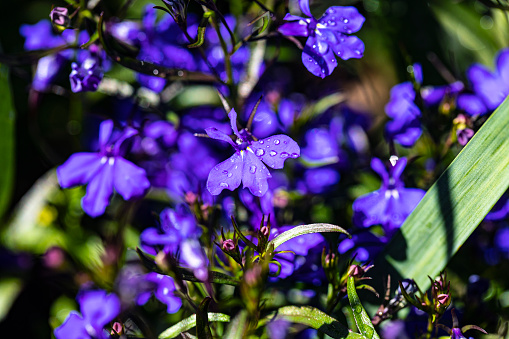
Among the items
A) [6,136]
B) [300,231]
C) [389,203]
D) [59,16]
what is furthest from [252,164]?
[6,136]

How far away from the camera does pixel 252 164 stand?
0.95m

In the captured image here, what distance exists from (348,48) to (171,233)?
1.91 ft

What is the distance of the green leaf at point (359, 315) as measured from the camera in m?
0.90

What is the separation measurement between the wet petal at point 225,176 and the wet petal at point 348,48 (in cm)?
32

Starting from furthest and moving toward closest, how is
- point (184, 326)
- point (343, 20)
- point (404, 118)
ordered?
1. point (404, 118)
2. point (343, 20)
3. point (184, 326)

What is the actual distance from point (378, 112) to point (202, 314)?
1.38 metres

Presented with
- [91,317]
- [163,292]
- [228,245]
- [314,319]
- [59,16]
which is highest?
[59,16]

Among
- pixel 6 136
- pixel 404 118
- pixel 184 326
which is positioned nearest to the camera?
pixel 184 326

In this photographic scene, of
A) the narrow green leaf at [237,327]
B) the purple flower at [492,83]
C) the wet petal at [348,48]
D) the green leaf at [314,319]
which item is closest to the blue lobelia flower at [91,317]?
the narrow green leaf at [237,327]

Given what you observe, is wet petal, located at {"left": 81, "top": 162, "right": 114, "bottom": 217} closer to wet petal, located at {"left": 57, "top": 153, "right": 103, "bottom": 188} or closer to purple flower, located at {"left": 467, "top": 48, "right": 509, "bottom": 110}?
wet petal, located at {"left": 57, "top": 153, "right": 103, "bottom": 188}

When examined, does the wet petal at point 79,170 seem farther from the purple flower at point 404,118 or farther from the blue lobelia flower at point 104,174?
the purple flower at point 404,118

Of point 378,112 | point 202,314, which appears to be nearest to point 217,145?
point 202,314

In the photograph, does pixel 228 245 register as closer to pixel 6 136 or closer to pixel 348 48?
pixel 348 48

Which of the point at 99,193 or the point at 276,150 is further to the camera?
the point at 99,193
